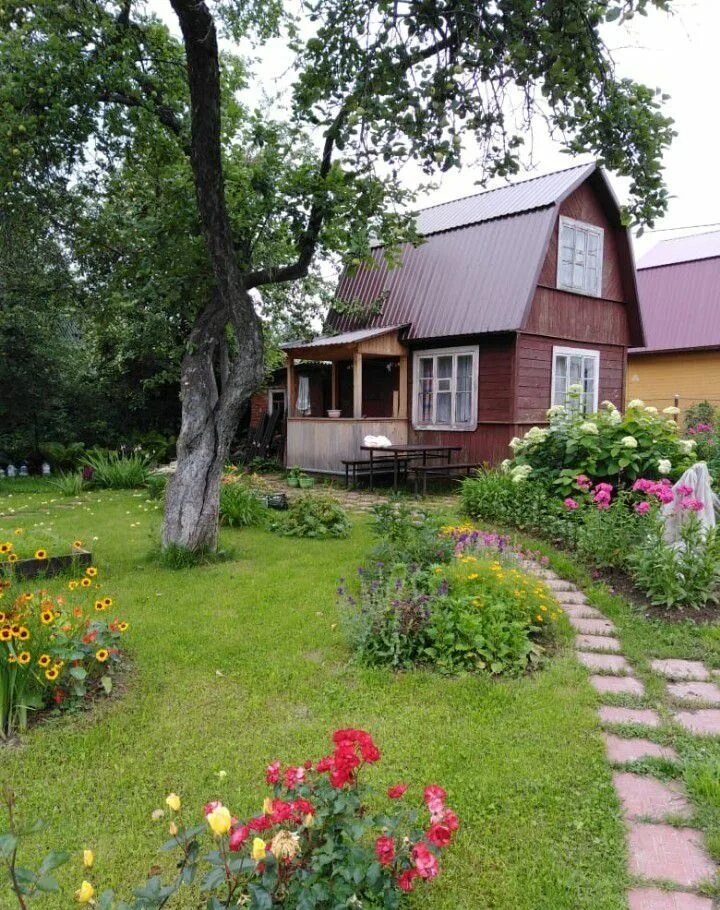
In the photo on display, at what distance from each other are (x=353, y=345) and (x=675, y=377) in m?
10.7

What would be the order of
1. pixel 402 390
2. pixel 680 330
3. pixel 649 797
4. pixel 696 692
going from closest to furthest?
1. pixel 649 797
2. pixel 696 692
3. pixel 402 390
4. pixel 680 330

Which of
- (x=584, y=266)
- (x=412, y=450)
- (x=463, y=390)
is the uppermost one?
(x=584, y=266)

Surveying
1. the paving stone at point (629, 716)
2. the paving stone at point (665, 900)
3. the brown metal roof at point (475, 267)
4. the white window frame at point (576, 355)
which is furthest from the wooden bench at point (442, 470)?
the paving stone at point (665, 900)

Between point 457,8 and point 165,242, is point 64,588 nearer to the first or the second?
point 165,242

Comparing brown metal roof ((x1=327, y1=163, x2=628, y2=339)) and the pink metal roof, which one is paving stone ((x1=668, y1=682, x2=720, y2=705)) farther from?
the pink metal roof

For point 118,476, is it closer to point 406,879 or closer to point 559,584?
point 559,584

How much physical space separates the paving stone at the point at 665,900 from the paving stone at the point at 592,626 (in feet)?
7.61

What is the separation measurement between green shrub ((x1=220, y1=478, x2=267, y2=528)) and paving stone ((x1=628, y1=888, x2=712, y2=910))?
6.19 meters

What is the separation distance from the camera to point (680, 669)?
3.58 m

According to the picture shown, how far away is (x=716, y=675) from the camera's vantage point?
347 centimetres

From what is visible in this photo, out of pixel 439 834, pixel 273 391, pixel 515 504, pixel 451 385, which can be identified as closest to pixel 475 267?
pixel 451 385

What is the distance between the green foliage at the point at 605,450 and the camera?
22.1 ft

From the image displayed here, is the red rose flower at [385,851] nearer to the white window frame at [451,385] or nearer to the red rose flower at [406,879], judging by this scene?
the red rose flower at [406,879]

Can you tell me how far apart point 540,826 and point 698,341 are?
1717cm
